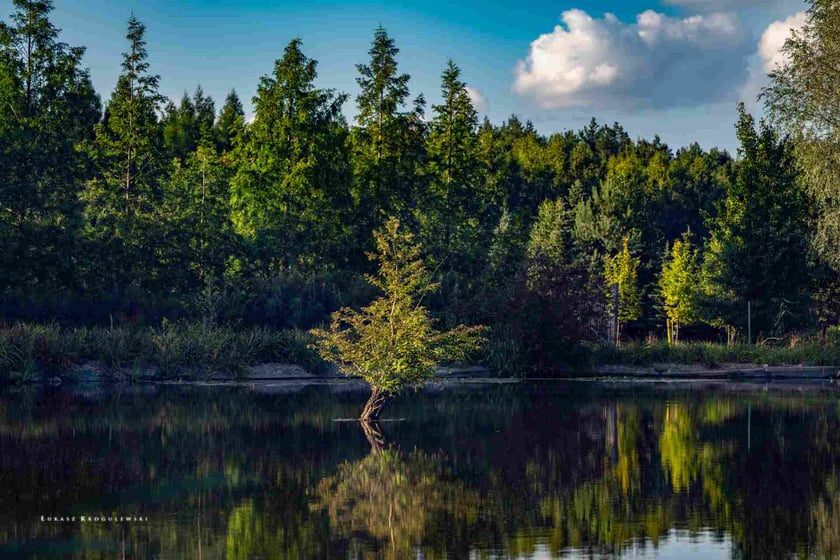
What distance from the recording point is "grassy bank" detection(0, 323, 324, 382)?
3488 cm

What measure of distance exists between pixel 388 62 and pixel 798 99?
2172 centimetres

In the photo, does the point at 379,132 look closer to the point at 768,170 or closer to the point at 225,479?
the point at 768,170

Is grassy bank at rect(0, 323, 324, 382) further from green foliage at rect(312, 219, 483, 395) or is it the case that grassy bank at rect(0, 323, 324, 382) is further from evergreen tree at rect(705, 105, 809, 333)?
evergreen tree at rect(705, 105, 809, 333)

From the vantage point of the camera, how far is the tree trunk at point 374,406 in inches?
945

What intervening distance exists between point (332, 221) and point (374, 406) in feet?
98.3

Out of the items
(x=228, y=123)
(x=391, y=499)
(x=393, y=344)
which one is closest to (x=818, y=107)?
(x=393, y=344)

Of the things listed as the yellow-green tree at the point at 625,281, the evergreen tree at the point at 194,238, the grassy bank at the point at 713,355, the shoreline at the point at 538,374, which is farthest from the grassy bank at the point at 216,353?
the yellow-green tree at the point at 625,281

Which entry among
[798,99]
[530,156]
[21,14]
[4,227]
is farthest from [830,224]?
[530,156]

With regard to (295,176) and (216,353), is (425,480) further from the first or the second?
(295,176)

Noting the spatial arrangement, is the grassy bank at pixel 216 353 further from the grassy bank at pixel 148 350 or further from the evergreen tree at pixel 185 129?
the evergreen tree at pixel 185 129

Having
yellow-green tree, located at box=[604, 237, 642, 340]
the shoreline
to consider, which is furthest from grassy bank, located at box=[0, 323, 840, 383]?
yellow-green tree, located at box=[604, 237, 642, 340]

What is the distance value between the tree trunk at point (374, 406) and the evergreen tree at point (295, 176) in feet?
92.1

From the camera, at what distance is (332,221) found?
5344 centimetres

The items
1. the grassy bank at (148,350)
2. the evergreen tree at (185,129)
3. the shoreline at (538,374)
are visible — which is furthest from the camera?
the evergreen tree at (185,129)
